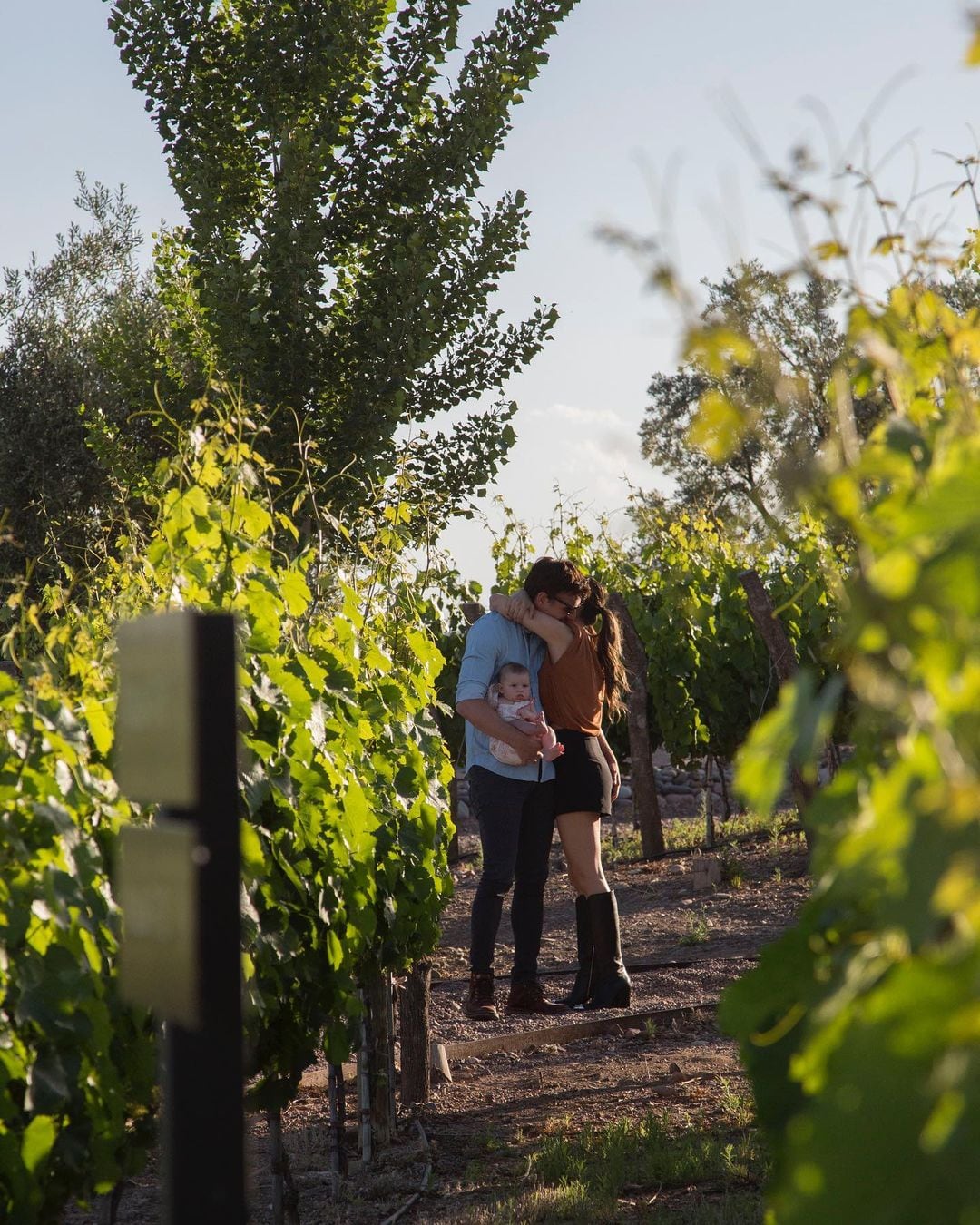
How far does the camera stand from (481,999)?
570 centimetres

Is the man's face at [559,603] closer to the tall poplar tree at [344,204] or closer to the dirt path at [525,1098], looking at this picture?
the dirt path at [525,1098]

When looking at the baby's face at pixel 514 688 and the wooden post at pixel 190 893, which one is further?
the baby's face at pixel 514 688

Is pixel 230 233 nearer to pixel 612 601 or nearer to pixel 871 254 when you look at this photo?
pixel 612 601

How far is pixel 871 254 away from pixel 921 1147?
1.07 meters

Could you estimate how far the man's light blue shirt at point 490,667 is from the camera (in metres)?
5.38

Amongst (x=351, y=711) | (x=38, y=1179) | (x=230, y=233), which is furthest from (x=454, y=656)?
(x=38, y=1179)

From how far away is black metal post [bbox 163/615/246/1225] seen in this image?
1289mm

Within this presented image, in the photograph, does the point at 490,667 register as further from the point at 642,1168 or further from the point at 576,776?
the point at 642,1168

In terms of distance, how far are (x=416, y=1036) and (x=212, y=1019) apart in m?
3.96

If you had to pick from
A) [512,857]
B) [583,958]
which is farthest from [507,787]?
[583,958]

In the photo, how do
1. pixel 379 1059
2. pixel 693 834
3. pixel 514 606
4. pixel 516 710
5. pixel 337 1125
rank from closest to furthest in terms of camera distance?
1. pixel 337 1125
2. pixel 379 1059
3. pixel 516 710
4. pixel 514 606
5. pixel 693 834

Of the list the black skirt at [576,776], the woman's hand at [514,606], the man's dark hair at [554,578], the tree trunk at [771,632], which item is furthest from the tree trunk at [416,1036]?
the tree trunk at [771,632]

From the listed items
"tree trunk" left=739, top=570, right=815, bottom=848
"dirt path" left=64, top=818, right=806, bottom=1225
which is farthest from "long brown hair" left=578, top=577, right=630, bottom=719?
"tree trunk" left=739, top=570, right=815, bottom=848

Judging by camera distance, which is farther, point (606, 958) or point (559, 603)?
point (606, 958)
